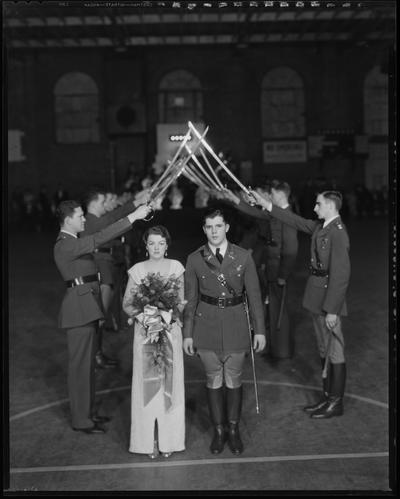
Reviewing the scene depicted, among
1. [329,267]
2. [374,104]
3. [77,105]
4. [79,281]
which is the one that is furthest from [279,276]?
[374,104]

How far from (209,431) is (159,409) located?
2.48ft

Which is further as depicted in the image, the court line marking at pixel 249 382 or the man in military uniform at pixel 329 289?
the court line marking at pixel 249 382

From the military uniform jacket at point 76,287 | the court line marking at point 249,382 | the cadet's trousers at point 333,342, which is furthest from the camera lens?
the court line marking at point 249,382

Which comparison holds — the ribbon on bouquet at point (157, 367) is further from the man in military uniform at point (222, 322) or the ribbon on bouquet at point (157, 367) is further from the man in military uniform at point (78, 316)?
the man in military uniform at point (78, 316)

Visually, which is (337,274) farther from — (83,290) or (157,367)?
(83,290)

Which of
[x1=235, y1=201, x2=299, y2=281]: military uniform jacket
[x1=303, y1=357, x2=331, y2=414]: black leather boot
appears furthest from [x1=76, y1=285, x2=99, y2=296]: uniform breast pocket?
[x1=235, y1=201, x2=299, y2=281]: military uniform jacket

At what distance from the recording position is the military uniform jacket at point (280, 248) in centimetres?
869

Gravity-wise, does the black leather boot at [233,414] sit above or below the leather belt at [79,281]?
below

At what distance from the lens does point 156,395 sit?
19.8ft

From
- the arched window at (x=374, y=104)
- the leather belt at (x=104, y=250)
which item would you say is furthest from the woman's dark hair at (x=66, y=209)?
the arched window at (x=374, y=104)

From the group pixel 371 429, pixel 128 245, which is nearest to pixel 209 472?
pixel 371 429

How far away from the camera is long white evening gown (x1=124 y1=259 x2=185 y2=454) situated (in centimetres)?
600

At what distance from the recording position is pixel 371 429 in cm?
650

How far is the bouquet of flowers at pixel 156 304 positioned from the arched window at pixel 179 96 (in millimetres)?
24553
